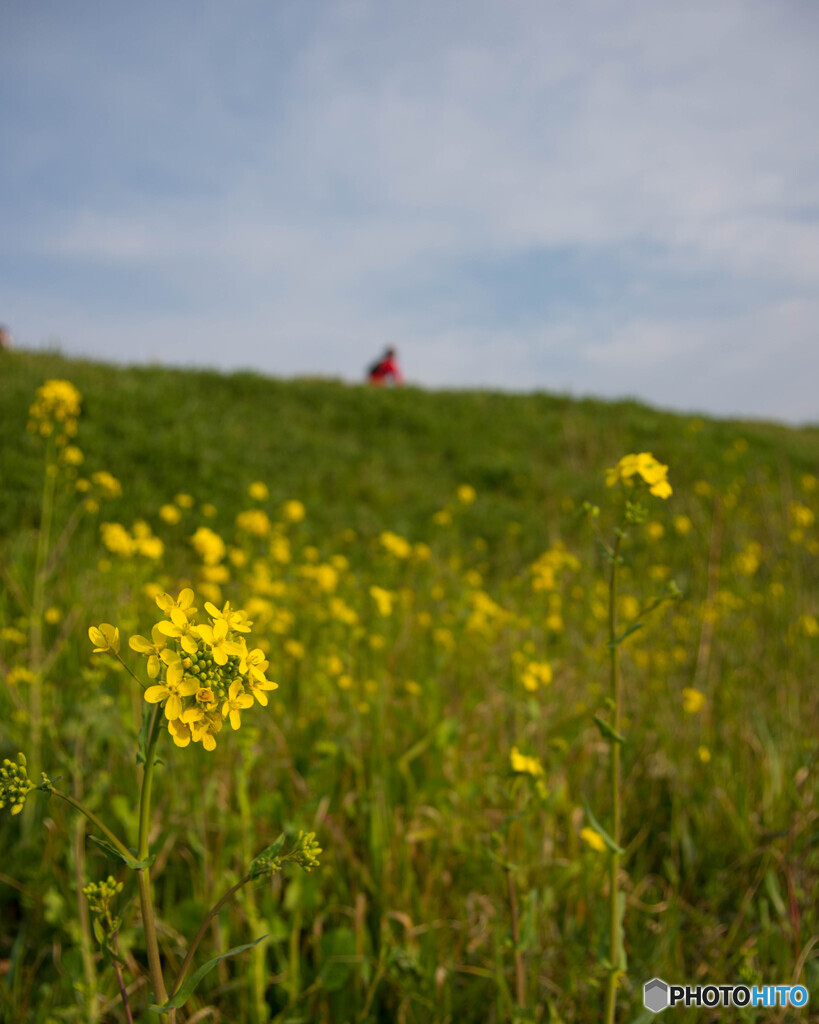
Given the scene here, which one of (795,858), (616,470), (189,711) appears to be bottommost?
(795,858)

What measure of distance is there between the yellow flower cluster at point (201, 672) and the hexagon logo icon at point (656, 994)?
4.35 ft

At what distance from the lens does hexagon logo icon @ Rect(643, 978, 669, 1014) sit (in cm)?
155

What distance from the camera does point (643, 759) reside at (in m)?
2.65

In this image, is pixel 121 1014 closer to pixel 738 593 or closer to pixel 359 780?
pixel 359 780

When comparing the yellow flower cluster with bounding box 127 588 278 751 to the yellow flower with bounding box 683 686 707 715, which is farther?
the yellow flower with bounding box 683 686 707 715

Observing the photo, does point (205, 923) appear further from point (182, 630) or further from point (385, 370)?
point (385, 370)

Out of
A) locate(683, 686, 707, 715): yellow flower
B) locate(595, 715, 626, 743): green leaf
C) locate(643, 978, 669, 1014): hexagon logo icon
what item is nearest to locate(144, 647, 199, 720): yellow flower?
locate(595, 715, 626, 743): green leaf

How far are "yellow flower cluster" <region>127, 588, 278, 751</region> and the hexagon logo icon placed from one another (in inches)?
52.2

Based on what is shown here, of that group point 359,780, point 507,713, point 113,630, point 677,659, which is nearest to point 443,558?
point 677,659

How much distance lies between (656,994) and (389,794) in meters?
0.87

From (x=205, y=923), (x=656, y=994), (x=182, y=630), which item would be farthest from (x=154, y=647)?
(x=656, y=994)

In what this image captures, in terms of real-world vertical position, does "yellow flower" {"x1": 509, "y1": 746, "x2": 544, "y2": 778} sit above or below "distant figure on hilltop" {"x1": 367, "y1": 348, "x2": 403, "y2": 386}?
below

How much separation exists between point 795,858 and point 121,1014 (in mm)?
1802

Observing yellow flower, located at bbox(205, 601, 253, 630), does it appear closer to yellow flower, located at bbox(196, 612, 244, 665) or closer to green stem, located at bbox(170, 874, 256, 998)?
yellow flower, located at bbox(196, 612, 244, 665)
